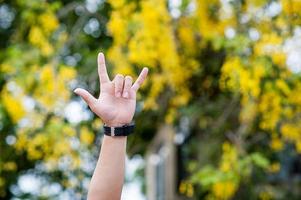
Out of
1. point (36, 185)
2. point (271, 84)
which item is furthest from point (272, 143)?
point (36, 185)

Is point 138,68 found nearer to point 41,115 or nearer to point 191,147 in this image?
point 41,115

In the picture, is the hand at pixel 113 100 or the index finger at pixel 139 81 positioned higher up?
the index finger at pixel 139 81

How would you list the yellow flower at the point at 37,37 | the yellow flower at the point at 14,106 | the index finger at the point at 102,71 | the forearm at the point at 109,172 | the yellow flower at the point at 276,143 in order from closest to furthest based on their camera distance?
the forearm at the point at 109,172, the index finger at the point at 102,71, the yellow flower at the point at 14,106, the yellow flower at the point at 37,37, the yellow flower at the point at 276,143

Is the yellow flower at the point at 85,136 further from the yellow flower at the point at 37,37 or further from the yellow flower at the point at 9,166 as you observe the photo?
the yellow flower at the point at 9,166

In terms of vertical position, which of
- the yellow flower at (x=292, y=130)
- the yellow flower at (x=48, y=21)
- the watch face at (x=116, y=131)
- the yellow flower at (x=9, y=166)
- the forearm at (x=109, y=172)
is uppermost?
the yellow flower at (x=48, y=21)

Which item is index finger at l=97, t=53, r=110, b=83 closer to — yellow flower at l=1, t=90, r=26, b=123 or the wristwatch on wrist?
the wristwatch on wrist

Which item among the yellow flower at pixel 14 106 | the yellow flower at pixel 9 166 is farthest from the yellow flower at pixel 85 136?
the yellow flower at pixel 9 166

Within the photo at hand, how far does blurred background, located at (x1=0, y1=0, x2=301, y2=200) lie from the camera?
579cm

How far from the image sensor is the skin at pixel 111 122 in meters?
1.93

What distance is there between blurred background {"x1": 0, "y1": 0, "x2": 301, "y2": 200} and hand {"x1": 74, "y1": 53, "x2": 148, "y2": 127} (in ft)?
11.6

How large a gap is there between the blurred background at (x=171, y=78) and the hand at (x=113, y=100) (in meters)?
3.53

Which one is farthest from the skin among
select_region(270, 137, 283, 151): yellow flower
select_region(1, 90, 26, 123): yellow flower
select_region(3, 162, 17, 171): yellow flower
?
select_region(3, 162, 17, 171): yellow flower

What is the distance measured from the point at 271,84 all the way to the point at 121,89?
3.80 m

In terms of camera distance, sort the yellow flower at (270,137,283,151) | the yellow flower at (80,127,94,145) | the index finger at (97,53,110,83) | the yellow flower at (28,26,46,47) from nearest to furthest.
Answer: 1. the index finger at (97,53,110,83)
2. the yellow flower at (80,127,94,145)
3. the yellow flower at (28,26,46,47)
4. the yellow flower at (270,137,283,151)
